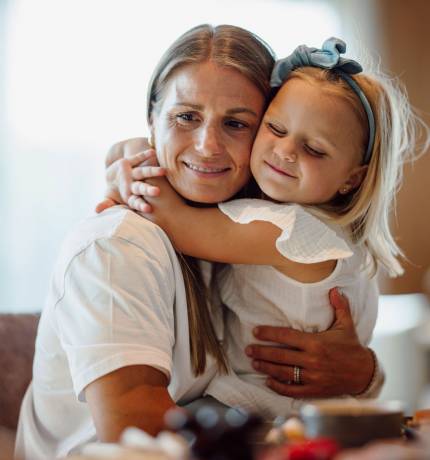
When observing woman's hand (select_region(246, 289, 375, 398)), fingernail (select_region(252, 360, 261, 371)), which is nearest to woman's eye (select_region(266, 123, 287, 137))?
woman's hand (select_region(246, 289, 375, 398))

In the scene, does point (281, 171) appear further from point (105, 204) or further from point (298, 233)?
point (105, 204)

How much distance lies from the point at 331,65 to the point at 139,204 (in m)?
0.53

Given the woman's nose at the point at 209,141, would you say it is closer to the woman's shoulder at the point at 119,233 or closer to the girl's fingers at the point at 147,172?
the girl's fingers at the point at 147,172

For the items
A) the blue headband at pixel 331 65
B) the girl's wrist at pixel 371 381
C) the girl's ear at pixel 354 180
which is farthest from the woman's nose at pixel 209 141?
the girl's wrist at pixel 371 381

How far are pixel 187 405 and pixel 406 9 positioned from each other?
12.0ft

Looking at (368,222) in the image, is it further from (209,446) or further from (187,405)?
(209,446)

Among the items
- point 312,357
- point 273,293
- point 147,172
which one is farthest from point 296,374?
point 147,172

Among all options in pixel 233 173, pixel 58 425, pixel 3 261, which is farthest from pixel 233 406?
pixel 3 261

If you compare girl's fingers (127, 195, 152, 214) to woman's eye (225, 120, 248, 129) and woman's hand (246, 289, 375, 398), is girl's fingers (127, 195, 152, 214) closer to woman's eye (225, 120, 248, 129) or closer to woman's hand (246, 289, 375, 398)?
woman's eye (225, 120, 248, 129)

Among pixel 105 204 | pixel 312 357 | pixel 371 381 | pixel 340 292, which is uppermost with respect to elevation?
pixel 105 204

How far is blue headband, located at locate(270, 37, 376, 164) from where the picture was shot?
72.1 inches

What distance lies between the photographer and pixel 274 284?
1808mm

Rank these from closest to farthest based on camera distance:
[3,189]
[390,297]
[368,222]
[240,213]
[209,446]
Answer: [209,446], [240,213], [368,222], [3,189], [390,297]

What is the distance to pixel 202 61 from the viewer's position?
179 centimetres
